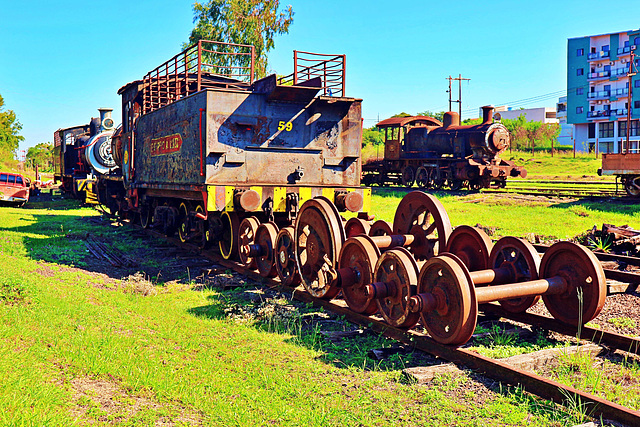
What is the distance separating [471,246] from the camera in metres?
6.34

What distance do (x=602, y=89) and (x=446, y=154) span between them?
1790 inches

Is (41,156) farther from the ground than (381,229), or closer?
farther from the ground

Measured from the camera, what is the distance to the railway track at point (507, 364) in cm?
356

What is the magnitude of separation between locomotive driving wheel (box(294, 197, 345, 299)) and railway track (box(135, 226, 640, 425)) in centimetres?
21

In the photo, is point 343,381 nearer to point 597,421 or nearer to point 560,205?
point 597,421

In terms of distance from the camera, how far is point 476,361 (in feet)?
14.6

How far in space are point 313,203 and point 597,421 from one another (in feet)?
13.6

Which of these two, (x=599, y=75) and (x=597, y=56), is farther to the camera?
(x=597, y=56)

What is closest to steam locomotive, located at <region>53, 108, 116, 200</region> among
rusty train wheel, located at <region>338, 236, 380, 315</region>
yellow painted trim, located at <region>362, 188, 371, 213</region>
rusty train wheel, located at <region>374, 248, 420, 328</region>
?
yellow painted trim, located at <region>362, 188, 371, 213</region>

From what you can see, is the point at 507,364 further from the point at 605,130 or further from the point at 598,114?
the point at 605,130

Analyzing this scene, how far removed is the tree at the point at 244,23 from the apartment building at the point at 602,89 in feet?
151

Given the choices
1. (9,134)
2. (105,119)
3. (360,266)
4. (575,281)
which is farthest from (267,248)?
(9,134)

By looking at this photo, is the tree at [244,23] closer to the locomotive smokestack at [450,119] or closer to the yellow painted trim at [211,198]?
the locomotive smokestack at [450,119]

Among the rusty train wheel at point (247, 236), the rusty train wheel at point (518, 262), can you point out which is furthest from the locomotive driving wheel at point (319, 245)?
the rusty train wheel at point (518, 262)
